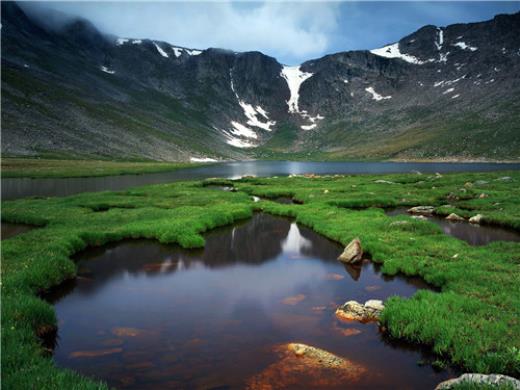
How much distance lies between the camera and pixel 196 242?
3228 cm

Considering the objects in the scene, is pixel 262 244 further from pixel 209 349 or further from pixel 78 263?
pixel 209 349

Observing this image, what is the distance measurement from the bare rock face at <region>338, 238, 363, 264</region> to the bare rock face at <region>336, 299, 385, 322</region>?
8.70 meters

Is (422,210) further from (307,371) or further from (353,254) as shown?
(307,371)

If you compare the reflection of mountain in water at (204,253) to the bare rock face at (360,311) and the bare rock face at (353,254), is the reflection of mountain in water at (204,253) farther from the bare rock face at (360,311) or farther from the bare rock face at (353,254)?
the bare rock face at (360,311)

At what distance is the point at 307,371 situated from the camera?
13.3 metres

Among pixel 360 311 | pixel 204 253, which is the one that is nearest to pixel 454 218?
pixel 204 253

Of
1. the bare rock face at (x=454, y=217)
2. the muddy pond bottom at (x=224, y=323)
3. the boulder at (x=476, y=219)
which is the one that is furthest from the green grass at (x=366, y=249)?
the bare rock face at (x=454, y=217)

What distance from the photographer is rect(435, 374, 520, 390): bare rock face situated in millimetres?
10297

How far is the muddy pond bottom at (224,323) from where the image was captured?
521 inches

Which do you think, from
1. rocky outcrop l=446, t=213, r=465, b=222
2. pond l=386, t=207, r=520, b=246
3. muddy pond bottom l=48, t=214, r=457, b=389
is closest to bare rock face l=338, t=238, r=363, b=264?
muddy pond bottom l=48, t=214, r=457, b=389

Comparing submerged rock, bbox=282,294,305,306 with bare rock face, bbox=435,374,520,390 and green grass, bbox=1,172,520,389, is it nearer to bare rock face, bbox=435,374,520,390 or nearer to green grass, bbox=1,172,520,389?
green grass, bbox=1,172,520,389

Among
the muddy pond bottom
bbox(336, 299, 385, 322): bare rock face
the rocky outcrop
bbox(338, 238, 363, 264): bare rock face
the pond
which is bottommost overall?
the muddy pond bottom

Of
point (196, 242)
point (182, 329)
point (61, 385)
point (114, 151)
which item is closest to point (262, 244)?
point (196, 242)

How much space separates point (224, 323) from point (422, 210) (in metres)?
38.2
